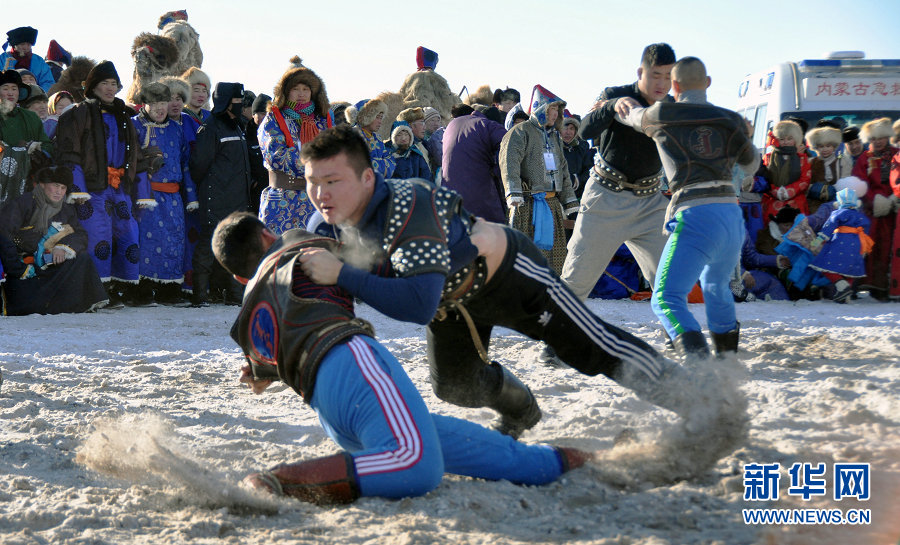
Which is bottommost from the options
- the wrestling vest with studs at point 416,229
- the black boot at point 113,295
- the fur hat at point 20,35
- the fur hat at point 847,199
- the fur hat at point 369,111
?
the black boot at point 113,295

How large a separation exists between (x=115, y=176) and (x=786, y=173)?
6.23 meters

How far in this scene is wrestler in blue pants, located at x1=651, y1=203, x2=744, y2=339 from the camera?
168 inches

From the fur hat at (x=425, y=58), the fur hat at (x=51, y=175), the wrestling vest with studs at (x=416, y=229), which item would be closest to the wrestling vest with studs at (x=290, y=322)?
the wrestling vest with studs at (x=416, y=229)

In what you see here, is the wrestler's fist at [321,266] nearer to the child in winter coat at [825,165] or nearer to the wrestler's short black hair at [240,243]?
the wrestler's short black hair at [240,243]

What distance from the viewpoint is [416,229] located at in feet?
9.65

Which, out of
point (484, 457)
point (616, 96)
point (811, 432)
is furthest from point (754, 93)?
point (484, 457)

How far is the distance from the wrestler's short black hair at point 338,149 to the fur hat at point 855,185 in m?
6.99

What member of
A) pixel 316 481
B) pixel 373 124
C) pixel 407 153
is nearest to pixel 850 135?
pixel 407 153

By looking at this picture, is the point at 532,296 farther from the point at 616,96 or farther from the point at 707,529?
the point at 616,96

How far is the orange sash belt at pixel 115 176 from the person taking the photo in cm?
785

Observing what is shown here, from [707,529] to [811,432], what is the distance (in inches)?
48.5

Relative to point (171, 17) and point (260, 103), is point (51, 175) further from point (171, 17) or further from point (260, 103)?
point (171, 17)

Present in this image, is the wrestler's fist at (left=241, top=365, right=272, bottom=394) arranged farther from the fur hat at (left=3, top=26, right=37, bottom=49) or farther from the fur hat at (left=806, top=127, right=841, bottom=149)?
the fur hat at (left=3, top=26, right=37, bottom=49)

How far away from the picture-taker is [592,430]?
12.7 ft
